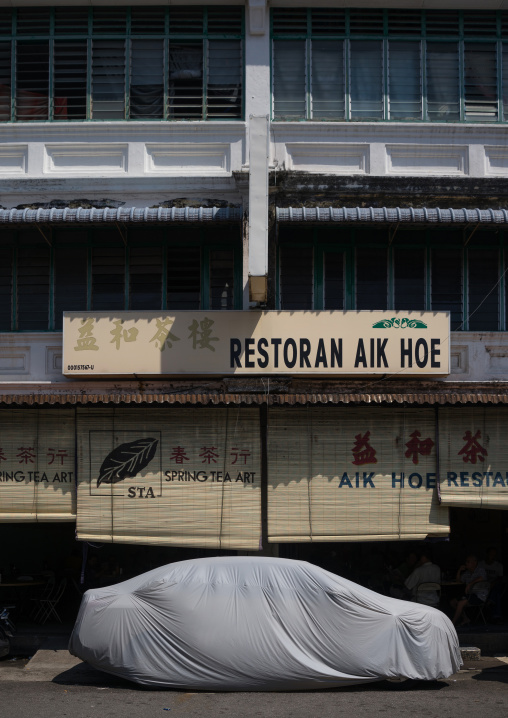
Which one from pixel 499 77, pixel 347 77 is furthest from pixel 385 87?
pixel 499 77

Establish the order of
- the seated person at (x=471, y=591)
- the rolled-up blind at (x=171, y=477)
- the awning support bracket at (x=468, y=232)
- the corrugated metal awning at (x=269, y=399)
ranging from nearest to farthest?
the corrugated metal awning at (x=269, y=399) → the rolled-up blind at (x=171, y=477) → the awning support bracket at (x=468, y=232) → the seated person at (x=471, y=591)

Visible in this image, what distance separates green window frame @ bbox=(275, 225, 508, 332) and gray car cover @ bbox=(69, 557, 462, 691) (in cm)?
478

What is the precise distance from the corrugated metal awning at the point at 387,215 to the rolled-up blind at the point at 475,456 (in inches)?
112

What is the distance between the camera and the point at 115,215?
12609 millimetres

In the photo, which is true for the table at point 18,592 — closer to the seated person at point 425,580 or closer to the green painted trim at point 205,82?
the seated person at point 425,580

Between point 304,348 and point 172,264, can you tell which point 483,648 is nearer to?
point 304,348

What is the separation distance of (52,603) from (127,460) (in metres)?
3.12

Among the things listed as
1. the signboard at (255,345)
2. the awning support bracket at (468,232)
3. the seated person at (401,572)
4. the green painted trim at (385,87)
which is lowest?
the seated person at (401,572)

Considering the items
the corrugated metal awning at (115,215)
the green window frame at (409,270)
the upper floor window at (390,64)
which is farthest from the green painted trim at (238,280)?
the upper floor window at (390,64)

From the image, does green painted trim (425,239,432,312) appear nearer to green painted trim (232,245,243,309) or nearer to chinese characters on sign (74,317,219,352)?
green painted trim (232,245,243,309)

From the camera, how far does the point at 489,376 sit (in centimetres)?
1296

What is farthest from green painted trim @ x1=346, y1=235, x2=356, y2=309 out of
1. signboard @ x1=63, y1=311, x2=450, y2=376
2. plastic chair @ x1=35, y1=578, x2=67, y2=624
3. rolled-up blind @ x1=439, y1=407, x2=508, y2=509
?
plastic chair @ x1=35, y1=578, x2=67, y2=624

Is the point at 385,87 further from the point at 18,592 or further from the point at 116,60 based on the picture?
the point at 18,592

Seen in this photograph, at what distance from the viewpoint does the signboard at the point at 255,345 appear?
12.5 m
